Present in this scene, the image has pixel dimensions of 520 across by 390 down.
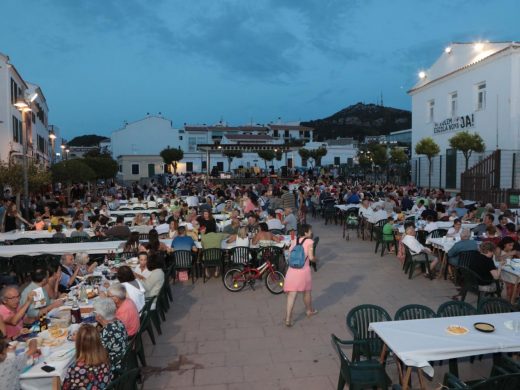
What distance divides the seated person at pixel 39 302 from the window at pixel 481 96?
2274 cm

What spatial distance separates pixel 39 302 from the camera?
18.9 feet

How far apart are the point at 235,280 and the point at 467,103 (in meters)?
20.6

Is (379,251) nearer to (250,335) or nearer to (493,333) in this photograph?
(250,335)

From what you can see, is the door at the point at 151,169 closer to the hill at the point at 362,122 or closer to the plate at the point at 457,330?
the hill at the point at 362,122

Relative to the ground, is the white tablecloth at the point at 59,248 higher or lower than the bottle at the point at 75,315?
higher

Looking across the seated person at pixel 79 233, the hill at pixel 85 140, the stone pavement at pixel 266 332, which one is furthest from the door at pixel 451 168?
the hill at pixel 85 140

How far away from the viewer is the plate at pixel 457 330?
4.52m

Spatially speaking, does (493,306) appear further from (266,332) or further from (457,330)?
(266,332)

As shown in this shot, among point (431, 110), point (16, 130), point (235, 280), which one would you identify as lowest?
point (235, 280)

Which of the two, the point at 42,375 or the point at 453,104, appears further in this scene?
the point at 453,104

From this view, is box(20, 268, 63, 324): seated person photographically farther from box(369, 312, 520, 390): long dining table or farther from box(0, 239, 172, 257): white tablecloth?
box(369, 312, 520, 390): long dining table

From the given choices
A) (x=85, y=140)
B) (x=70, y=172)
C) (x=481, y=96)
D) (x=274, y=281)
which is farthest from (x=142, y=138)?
(x=85, y=140)

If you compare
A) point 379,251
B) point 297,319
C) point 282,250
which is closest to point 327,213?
point 379,251

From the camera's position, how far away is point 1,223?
12906mm
